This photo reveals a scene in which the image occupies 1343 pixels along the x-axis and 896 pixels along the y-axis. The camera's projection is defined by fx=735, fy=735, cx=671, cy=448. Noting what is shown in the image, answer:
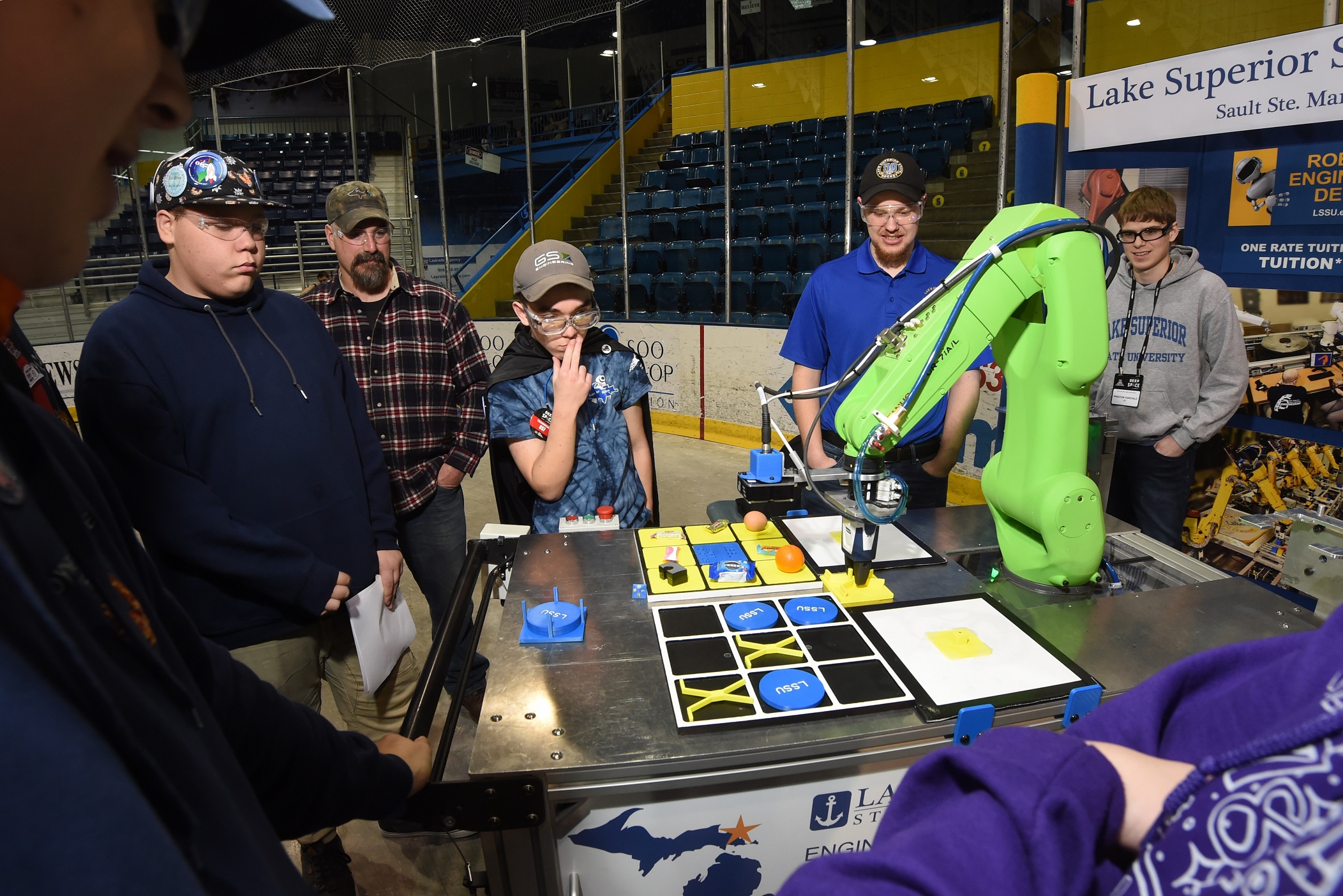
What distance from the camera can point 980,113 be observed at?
7961mm

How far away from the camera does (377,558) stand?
6.71 ft

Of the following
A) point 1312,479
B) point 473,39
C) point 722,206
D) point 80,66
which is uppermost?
point 473,39

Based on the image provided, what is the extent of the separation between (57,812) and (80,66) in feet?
1.29

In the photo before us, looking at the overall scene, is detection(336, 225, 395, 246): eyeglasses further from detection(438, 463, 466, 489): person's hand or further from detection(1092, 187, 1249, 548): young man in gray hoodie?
detection(1092, 187, 1249, 548): young man in gray hoodie

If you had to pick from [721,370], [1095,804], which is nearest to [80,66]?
[1095,804]

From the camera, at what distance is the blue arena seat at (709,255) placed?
7.65 metres

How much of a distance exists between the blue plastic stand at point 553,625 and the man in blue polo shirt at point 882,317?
4.16 ft

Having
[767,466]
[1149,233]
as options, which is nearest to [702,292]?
[1149,233]

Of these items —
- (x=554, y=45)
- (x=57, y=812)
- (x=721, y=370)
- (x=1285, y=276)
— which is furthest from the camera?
(x=554, y=45)

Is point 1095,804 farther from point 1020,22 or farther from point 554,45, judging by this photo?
point 554,45

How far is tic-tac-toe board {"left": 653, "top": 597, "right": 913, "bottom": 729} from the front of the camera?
1155mm

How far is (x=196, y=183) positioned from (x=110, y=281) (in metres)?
→ 8.55

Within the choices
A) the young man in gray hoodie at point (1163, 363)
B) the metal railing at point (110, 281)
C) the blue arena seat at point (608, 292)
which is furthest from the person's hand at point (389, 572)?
the blue arena seat at point (608, 292)

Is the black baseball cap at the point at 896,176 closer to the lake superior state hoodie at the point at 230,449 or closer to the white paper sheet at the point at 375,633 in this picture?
the lake superior state hoodie at the point at 230,449
